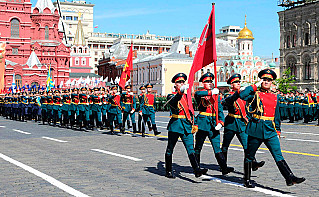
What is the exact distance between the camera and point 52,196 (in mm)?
7508

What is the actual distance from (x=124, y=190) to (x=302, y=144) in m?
8.32

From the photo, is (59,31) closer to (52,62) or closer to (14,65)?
(52,62)

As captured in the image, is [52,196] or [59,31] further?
[59,31]

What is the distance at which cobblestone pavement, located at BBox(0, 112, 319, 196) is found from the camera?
784cm

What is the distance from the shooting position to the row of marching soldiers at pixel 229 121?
787 cm

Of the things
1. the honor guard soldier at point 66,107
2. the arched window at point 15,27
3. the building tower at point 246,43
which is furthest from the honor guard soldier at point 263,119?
the building tower at point 246,43

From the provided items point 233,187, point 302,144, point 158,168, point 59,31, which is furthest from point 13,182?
point 59,31

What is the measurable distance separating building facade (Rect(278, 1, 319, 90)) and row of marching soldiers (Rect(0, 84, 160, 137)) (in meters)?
41.1

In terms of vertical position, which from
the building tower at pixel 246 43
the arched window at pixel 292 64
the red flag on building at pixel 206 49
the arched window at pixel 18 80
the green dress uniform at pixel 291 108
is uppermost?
the building tower at pixel 246 43

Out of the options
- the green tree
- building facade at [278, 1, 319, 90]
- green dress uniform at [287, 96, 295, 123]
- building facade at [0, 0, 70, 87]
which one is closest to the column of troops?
green dress uniform at [287, 96, 295, 123]

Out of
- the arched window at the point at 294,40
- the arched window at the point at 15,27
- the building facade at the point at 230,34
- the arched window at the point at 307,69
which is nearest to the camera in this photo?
the arched window at the point at 307,69

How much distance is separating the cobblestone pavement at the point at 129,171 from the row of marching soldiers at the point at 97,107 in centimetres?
287

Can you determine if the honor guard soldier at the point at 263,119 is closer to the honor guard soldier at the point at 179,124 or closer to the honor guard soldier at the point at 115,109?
the honor guard soldier at the point at 179,124

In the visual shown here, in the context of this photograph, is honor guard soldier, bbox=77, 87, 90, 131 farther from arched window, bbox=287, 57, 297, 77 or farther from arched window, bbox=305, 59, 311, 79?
arched window, bbox=287, 57, 297, 77
